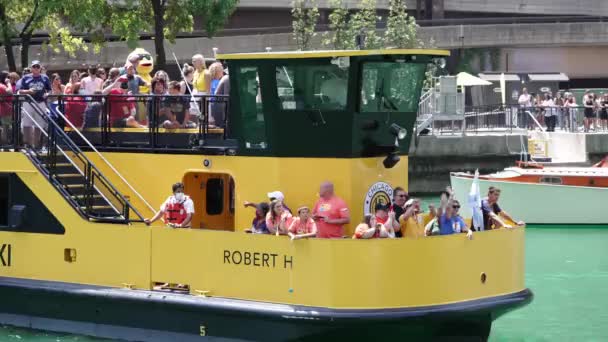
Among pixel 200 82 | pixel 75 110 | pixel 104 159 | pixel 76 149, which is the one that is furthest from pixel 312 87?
pixel 75 110

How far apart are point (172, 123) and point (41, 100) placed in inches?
82.3

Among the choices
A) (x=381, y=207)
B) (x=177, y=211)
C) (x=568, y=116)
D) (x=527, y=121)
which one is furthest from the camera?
(x=527, y=121)

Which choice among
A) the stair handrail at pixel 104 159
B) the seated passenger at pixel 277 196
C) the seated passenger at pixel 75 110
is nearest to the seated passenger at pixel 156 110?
the stair handrail at pixel 104 159

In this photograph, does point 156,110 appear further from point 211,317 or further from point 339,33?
point 339,33

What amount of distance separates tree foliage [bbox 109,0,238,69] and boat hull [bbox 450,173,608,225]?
816cm

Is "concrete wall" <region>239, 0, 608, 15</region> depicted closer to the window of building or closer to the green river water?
the green river water

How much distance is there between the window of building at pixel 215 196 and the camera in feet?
55.1

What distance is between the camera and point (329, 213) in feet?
48.3

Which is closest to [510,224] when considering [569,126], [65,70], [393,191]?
[393,191]

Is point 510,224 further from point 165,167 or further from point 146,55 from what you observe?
point 146,55

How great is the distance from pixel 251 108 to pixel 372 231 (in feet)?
7.76

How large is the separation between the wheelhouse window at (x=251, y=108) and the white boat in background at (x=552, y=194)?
17602 millimetres

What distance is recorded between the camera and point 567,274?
2344 cm

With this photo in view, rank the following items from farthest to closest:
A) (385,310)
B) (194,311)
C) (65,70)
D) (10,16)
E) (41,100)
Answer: (65,70), (10,16), (41,100), (194,311), (385,310)
